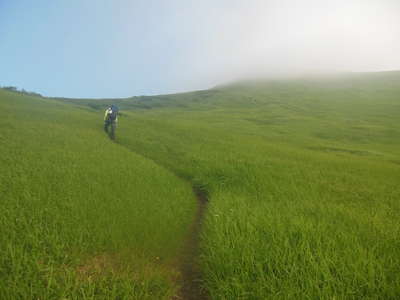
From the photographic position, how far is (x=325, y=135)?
41375 mm

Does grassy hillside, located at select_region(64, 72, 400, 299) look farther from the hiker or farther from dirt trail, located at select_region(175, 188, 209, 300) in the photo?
the hiker

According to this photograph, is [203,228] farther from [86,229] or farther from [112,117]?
[112,117]

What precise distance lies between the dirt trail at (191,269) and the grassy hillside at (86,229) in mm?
212

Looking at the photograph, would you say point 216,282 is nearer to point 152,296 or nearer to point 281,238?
point 152,296

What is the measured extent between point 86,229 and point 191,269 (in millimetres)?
2834

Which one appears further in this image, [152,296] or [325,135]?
[325,135]

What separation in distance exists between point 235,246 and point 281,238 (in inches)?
45.0

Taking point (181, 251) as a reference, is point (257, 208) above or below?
above

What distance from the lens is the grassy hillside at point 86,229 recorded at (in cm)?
414

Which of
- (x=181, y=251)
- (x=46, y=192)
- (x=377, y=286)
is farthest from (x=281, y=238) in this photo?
(x=46, y=192)

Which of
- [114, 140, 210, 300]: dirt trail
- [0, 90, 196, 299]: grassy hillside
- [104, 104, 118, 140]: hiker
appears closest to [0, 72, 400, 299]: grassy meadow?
[0, 90, 196, 299]: grassy hillside

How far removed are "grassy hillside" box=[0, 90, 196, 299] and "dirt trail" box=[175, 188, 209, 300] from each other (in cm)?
21

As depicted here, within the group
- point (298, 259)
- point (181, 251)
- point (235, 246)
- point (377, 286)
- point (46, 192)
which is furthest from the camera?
point (46, 192)

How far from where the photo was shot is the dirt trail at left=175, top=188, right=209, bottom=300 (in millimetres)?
4523
